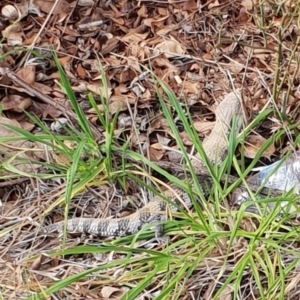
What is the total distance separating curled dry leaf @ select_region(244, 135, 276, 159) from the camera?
2184 millimetres

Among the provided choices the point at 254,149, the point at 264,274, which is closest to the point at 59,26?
the point at 254,149

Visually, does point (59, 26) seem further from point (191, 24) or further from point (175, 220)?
point (175, 220)

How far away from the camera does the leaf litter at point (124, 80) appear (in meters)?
1.97

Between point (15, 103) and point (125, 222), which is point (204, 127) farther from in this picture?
point (15, 103)

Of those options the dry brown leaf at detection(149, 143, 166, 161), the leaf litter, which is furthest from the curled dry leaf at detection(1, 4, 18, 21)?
the dry brown leaf at detection(149, 143, 166, 161)

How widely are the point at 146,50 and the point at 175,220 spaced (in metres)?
0.85

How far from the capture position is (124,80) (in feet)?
8.13

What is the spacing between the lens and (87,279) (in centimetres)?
187

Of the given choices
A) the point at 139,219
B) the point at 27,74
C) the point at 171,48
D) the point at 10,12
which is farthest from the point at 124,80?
the point at 139,219

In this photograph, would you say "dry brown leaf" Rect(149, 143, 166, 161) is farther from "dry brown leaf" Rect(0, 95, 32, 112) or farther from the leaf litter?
"dry brown leaf" Rect(0, 95, 32, 112)

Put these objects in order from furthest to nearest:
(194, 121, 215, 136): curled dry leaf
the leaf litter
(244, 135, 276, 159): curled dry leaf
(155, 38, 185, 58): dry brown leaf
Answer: (155, 38, 185, 58): dry brown leaf < (194, 121, 215, 136): curled dry leaf < (244, 135, 276, 159): curled dry leaf < the leaf litter

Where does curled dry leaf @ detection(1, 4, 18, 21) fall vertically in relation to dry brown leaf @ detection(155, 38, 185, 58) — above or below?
above

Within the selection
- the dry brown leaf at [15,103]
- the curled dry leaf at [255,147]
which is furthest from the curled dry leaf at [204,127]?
the dry brown leaf at [15,103]

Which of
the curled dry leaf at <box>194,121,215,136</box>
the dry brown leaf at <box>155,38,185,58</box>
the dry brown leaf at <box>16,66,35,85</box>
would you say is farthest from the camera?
Answer: the dry brown leaf at <box>155,38,185,58</box>
